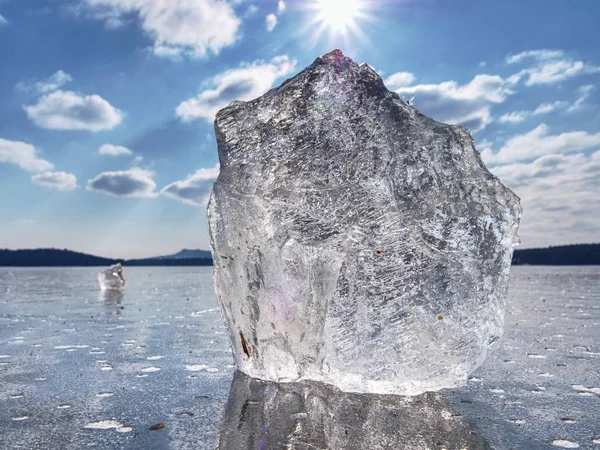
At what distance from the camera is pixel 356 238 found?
459 cm

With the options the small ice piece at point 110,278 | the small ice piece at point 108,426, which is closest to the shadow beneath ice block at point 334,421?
the small ice piece at point 108,426

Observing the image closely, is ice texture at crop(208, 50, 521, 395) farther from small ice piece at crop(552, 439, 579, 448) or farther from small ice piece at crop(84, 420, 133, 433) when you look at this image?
small ice piece at crop(84, 420, 133, 433)

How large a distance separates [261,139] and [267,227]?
92 centimetres

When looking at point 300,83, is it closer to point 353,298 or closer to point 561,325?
point 353,298

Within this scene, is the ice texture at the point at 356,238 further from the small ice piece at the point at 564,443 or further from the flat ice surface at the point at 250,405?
the small ice piece at the point at 564,443

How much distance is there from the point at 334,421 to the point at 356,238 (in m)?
1.66

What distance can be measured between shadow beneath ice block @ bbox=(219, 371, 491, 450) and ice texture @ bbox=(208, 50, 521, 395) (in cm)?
33

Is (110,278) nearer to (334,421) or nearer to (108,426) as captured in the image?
(108,426)

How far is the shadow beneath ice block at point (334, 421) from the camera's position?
3102 mm

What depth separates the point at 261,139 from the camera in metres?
5.00

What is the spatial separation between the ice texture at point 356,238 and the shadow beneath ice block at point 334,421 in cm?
33

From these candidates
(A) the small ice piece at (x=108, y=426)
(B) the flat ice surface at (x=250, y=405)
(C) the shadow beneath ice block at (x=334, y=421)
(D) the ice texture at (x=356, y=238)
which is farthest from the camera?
(D) the ice texture at (x=356, y=238)

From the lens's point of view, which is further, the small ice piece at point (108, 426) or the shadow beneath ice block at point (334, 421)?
the small ice piece at point (108, 426)

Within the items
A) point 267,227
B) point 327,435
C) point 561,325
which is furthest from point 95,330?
point 561,325
